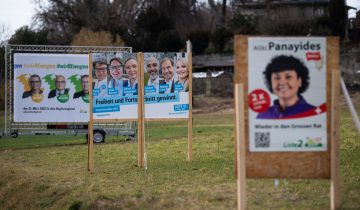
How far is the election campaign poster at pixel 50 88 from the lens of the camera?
1153 inches

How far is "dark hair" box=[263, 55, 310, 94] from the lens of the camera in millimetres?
9977

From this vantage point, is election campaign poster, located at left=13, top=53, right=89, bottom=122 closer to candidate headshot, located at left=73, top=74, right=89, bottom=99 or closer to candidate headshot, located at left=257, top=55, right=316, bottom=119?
candidate headshot, located at left=73, top=74, right=89, bottom=99

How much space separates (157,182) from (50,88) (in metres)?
16.7

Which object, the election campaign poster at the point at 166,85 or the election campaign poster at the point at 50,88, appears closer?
the election campaign poster at the point at 166,85

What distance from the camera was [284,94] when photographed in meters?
9.95

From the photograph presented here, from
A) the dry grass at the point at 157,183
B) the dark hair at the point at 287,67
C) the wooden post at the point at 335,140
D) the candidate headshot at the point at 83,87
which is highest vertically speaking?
the candidate headshot at the point at 83,87

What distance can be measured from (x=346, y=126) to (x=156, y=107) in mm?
9005

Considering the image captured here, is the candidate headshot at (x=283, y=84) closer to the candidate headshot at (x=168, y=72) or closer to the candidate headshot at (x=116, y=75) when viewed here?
the candidate headshot at (x=116, y=75)

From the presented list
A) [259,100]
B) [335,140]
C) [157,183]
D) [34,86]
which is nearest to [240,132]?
[259,100]

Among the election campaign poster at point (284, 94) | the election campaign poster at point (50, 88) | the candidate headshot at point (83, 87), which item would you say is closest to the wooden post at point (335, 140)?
the election campaign poster at point (284, 94)

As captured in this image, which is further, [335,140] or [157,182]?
[157,182]

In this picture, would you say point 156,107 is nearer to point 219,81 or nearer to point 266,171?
point 266,171

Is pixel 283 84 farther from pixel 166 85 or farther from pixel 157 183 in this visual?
pixel 166 85

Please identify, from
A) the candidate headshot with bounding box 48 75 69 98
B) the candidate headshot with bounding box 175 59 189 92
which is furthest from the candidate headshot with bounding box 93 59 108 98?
the candidate headshot with bounding box 48 75 69 98
